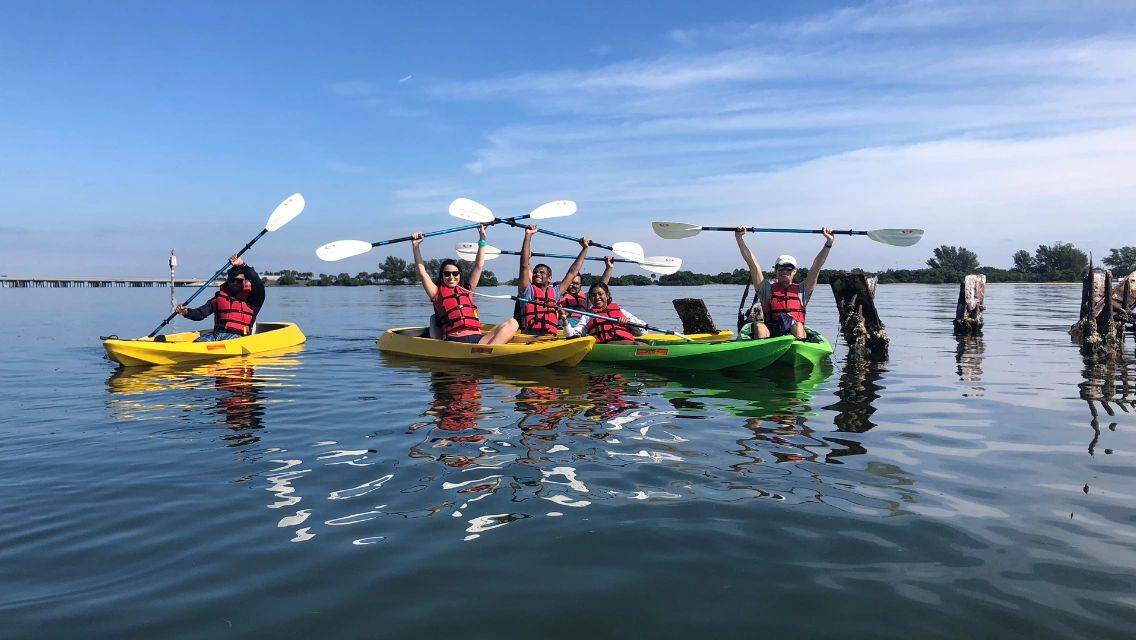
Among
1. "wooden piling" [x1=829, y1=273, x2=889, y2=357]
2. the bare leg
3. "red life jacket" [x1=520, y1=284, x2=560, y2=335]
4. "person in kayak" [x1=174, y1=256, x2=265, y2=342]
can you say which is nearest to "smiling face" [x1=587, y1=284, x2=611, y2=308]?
"red life jacket" [x1=520, y1=284, x2=560, y2=335]

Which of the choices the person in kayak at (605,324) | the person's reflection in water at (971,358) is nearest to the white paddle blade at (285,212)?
the person in kayak at (605,324)

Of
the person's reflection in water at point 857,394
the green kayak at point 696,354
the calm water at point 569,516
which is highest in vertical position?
the green kayak at point 696,354

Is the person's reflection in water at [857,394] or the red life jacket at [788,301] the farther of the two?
the red life jacket at [788,301]

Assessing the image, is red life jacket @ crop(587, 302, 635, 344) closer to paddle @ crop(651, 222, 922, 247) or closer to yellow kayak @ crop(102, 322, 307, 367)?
paddle @ crop(651, 222, 922, 247)

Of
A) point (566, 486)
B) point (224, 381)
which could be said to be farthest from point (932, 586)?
point (224, 381)

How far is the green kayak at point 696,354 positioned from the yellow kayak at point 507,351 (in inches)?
29.8

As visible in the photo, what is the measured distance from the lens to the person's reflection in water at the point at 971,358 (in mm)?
9424

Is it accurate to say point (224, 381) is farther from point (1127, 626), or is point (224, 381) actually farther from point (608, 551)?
point (1127, 626)

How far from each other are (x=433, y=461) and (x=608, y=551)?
2110mm

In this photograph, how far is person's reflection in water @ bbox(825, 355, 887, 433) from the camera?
6.62m

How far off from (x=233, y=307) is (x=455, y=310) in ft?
14.1

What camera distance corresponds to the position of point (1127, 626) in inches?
105

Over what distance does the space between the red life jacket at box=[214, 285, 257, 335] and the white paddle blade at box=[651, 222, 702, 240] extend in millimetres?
7625

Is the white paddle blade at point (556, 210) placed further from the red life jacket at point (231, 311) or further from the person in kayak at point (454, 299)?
the red life jacket at point (231, 311)
